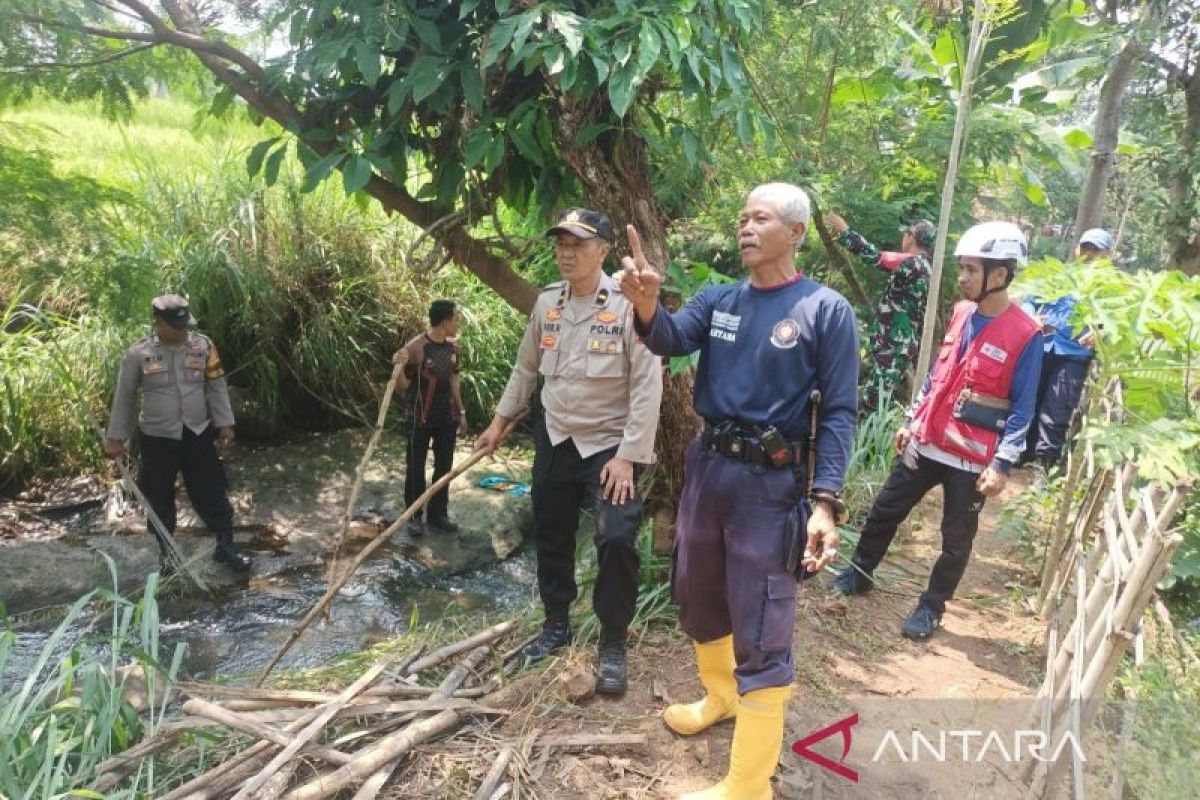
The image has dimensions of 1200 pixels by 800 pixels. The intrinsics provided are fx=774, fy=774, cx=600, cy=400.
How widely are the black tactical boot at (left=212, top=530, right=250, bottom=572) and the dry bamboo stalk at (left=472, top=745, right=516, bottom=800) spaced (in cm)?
347

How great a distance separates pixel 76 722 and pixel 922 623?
334cm

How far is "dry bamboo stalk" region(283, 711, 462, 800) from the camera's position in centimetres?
230

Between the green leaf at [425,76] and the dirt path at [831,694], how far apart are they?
2350 mm

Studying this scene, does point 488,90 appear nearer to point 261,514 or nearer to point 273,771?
point 273,771

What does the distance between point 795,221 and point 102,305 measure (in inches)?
227

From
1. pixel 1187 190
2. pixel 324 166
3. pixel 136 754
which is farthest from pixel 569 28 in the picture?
pixel 1187 190

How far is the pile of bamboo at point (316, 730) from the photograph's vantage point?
2307mm

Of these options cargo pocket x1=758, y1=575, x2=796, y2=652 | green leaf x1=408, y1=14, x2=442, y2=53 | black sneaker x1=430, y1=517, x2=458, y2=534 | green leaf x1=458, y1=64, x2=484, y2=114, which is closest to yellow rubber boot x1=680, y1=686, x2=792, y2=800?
cargo pocket x1=758, y1=575, x2=796, y2=652

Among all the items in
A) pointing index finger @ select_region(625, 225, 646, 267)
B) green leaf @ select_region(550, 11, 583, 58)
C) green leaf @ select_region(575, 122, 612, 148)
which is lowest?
pointing index finger @ select_region(625, 225, 646, 267)

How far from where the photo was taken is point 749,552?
2361 mm

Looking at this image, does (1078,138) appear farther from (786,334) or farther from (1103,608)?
(786,334)

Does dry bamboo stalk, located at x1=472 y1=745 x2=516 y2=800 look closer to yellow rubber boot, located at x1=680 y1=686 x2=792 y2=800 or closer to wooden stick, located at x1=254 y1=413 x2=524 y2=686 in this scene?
yellow rubber boot, located at x1=680 y1=686 x2=792 y2=800

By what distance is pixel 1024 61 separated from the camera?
7.15 metres

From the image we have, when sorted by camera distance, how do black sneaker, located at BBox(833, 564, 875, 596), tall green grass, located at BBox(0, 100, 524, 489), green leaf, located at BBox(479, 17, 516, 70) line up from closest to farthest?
green leaf, located at BBox(479, 17, 516, 70) < black sneaker, located at BBox(833, 564, 875, 596) < tall green grass, located at BBox(0, 100, 524, 489)
